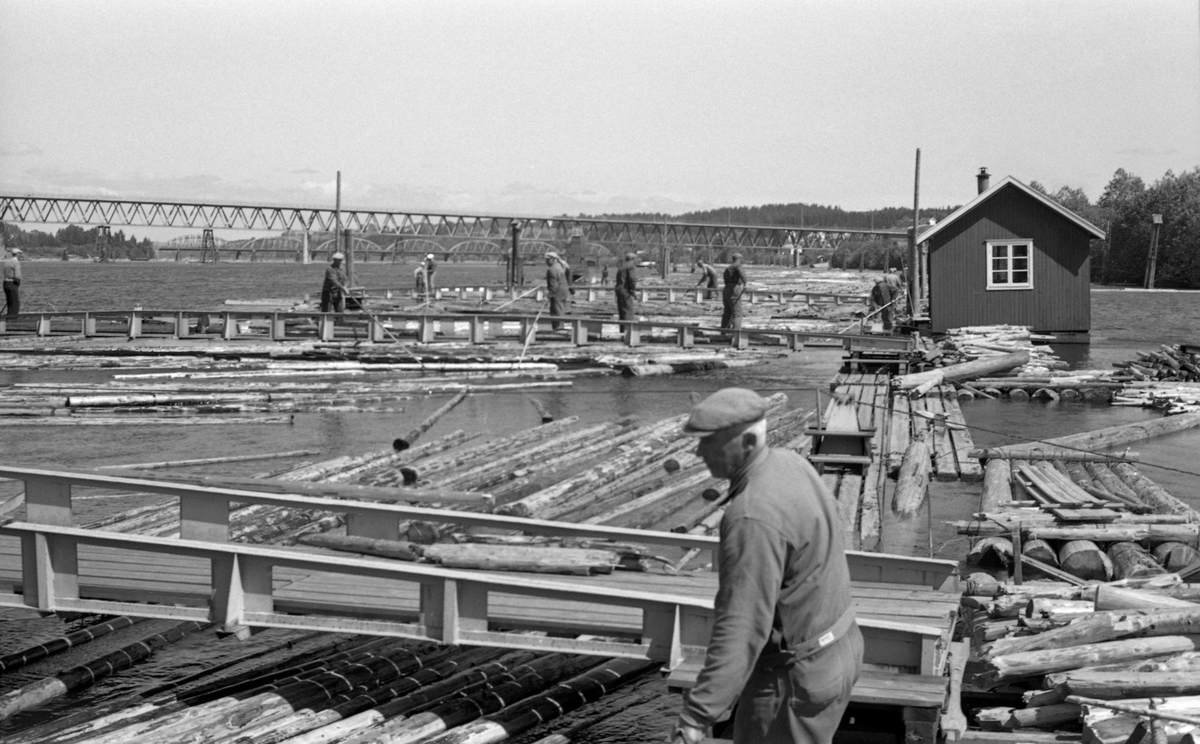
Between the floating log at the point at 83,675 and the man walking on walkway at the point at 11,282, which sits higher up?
the man walking on walkway at the point at 11,282

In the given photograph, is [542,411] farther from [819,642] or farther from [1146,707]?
[819,642]

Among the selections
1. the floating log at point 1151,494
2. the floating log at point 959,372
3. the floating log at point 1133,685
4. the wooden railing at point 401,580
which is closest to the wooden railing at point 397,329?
the floating log at point 959,372

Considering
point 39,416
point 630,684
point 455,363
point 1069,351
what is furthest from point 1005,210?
point 630,684

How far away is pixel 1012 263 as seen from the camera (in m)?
33.8

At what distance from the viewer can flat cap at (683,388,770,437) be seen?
13.9ft

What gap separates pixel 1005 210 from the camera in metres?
33.7

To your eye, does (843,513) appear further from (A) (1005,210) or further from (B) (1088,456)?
(A) (1005,210)

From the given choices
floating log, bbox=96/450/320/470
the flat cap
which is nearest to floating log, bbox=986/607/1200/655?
the flat cap

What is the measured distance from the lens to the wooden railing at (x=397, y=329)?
100.0 feet

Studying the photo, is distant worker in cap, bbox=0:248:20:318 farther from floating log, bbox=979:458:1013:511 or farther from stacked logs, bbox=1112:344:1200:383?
floating log, bbox=979:458:1013:511

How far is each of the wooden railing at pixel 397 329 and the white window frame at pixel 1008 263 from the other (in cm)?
457

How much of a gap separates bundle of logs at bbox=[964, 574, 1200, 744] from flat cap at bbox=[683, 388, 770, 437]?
321 centimetres

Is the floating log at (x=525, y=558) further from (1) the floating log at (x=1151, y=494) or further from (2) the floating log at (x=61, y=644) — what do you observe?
(1) the floating log at (x=1151, y=494)

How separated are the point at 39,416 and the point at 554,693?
1627 cm
